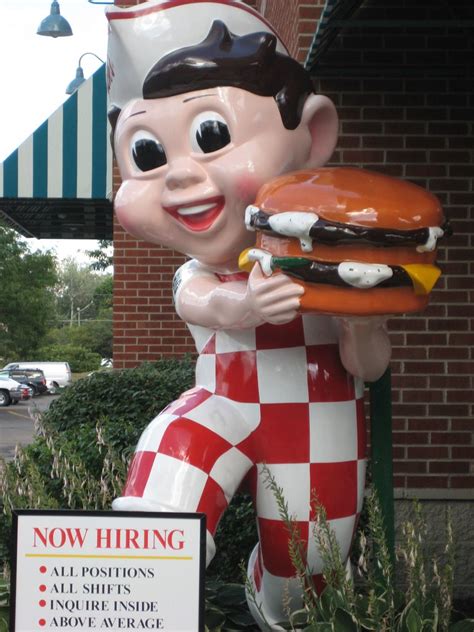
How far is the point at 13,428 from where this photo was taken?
21344 mm

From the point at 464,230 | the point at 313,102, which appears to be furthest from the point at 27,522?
the point at 464,230

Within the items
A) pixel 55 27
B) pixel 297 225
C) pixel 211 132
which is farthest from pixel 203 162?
pixel 55 27

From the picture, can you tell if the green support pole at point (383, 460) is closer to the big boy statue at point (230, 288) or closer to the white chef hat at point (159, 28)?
the big boy statue at point (230, 288)

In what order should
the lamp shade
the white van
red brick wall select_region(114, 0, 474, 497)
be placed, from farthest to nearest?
the white van < the lamp shade < red brick wall select_region(114, 0, 474, 497)

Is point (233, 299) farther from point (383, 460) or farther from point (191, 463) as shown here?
point (383, 460)

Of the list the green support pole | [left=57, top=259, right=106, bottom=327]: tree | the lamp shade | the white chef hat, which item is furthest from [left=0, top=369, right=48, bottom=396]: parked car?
[left=57, top=259, right=106, bottom=327]: tree

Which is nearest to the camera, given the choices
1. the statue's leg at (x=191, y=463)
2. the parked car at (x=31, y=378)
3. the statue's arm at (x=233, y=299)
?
the statue's arm at (x=233, y=299)

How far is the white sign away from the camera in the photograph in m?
2.73

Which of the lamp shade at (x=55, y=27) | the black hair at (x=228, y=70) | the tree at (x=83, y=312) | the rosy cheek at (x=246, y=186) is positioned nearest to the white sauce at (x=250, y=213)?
the rosy cheek at (x=246, y=186)

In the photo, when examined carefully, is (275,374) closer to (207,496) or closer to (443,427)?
(207,496)

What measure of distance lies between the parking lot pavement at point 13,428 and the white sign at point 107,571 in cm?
1083

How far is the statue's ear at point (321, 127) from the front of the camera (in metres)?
3.28

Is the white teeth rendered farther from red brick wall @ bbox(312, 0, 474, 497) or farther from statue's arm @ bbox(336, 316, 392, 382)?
red brick wall @ bbox(312, 0, 474, 497)

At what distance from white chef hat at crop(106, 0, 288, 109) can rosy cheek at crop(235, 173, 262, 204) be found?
1.45ft
